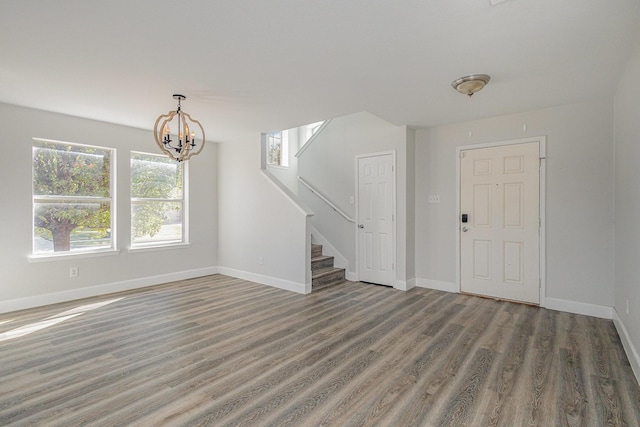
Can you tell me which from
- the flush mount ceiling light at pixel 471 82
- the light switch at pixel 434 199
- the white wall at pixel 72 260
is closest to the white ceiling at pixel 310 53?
the flush mount ceiling light at pixel 471 82

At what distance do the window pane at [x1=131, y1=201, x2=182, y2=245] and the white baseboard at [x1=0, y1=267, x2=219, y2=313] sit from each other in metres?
0.59

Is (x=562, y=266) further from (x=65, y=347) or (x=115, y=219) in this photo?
(x=115, y=219)

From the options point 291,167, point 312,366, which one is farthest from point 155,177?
point 312,366

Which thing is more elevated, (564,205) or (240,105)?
(240,105)

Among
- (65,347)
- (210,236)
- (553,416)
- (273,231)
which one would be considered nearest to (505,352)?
(553,416)

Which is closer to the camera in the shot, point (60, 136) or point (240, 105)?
point (240, 105)

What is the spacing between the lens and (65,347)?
2.81m

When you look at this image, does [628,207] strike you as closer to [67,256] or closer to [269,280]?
[269,280]

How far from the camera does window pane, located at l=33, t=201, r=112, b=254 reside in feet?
13.2

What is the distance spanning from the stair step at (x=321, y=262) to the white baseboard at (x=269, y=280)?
51 cm

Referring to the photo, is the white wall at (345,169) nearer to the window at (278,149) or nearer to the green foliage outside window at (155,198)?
the window at (278,149)

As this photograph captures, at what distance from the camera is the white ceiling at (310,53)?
1.93m

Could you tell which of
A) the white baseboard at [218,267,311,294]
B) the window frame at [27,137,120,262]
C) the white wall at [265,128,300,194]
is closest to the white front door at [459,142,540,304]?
the white baseboard at [218,267,311,294]

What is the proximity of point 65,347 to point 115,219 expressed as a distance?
2.23 m
